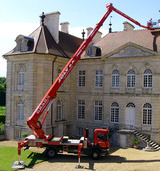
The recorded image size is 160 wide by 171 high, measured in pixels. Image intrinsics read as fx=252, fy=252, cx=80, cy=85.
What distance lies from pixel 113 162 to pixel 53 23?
17612mm

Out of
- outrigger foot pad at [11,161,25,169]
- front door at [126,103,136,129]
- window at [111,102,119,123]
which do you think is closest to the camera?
outrigger foot pad at [11,161,25,169]

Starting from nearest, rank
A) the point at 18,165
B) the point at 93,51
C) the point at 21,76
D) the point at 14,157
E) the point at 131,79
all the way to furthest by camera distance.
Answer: the point at 18,165, the point at 14,157, the point at 131,79, the point at 21,76, the point at 93,51

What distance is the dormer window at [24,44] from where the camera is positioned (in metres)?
27.1

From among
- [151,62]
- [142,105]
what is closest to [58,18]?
[151,62]

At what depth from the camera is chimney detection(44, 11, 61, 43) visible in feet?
96.2

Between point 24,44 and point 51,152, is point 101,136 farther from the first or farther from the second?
point 24,44

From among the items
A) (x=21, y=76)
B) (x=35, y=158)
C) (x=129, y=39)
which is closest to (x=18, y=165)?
(x=35, y=158)

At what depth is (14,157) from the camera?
20.2 m

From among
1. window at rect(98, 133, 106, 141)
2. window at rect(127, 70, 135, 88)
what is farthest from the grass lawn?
window at rect(127, 70, 135, 88)

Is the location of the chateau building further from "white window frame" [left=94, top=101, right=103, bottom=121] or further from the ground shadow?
the ground shadow

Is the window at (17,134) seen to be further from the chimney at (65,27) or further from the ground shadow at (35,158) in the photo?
the chimney at (65,27)

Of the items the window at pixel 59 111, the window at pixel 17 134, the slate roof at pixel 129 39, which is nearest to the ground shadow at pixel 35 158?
the window at pixel 17 134

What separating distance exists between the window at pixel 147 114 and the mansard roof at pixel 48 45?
34.4ft

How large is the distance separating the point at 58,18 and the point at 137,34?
9562mm
